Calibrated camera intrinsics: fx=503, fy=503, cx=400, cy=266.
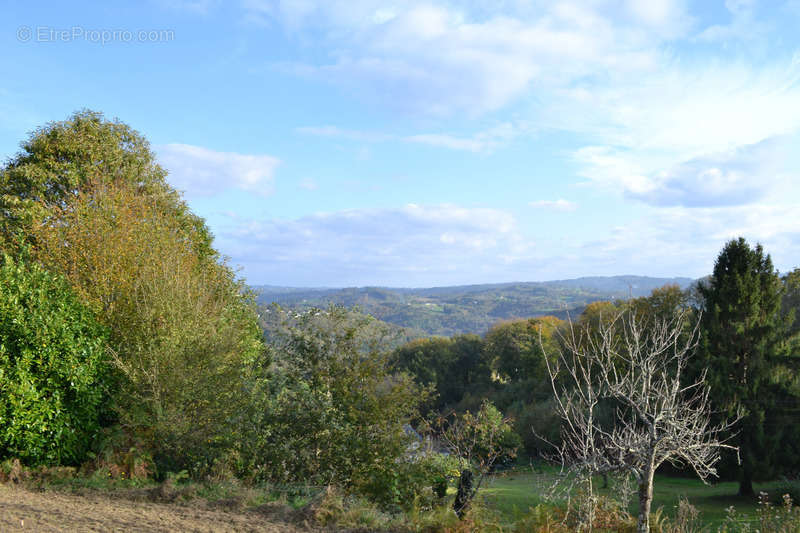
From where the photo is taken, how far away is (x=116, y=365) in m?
9.73

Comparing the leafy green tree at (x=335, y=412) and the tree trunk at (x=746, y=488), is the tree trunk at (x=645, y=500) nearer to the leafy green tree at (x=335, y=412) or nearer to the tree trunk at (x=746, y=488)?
the leafy green tree at (x=335, y=412)

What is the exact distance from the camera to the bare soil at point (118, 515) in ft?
20.2

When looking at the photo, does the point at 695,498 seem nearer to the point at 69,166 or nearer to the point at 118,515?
the point at 118,515

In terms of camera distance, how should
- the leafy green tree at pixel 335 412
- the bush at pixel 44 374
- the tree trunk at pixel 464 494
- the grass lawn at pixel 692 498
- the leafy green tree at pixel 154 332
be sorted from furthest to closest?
the grass lawn at pixel 692 498 → the leafy green tree at pixel 154 332 → the leafy green tree at pixel 335 412 → the bush at pixel 44 374 → the tree trunk at pixel 464 494

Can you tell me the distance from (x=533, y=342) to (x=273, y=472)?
4703cm

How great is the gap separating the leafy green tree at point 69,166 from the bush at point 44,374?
6502 mm

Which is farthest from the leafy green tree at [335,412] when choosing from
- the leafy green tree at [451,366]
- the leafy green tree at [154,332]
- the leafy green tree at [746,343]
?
the leafy green tree at [451,366]

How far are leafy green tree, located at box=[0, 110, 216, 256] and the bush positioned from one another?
650cm

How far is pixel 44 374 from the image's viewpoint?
8.82 m

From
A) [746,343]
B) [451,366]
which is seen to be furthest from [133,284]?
[451,366]

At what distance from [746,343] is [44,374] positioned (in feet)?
78.8

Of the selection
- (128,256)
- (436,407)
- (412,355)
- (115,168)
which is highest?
(115,168)

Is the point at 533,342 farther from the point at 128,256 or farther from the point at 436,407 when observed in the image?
the point at 128,256

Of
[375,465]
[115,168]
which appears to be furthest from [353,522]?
[115,168]
